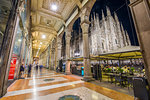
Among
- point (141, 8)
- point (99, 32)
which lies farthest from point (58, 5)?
point (99, 32)

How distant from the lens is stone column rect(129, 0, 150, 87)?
2.43 metres

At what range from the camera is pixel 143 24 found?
2605 millimetres

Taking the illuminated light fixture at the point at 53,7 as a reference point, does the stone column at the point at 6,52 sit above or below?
below

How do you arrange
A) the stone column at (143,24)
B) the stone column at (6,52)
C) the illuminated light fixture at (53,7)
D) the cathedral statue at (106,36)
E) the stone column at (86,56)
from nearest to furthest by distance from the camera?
the stone column at (143,24)
the stone column at (6,52)
the stone column at (86,56)
the illuminated light fixture at (53,7)
the cathedral statue at (106,36)

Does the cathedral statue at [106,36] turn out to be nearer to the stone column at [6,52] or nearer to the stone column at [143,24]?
the stone column at [143,24]

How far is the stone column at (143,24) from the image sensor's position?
243 cm

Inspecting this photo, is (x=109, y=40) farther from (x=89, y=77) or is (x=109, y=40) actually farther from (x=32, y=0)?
(x=32, y=0)

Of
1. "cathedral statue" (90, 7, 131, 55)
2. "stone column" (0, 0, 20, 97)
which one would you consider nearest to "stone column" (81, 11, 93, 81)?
"stone column" (0, 0, 20, 97)

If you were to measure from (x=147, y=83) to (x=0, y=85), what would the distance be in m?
5.99

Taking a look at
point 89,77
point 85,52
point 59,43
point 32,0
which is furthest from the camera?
Result: point 59,43

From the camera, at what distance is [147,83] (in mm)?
2312

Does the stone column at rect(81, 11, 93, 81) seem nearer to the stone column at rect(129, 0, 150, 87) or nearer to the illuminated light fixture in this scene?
the stone column at rect(129, 0, 150, 87)

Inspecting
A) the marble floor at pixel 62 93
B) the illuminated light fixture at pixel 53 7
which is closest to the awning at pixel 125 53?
the marble floor at pixel 62 93

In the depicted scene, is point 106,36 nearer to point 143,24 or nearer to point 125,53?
point 125,53
